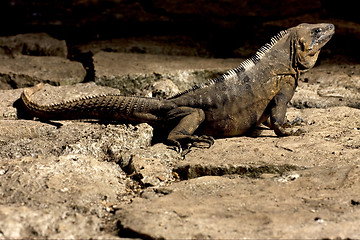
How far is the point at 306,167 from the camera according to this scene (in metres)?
3.70

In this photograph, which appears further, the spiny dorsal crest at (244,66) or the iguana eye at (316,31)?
the iguana eye at (316,31)


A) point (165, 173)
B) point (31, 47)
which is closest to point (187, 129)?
point (165, 173)

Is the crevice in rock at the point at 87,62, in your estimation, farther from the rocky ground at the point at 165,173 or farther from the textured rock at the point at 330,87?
the textured rock at the point at 330,87

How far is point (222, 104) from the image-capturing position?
15.6ft

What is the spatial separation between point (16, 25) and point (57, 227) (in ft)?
19.8

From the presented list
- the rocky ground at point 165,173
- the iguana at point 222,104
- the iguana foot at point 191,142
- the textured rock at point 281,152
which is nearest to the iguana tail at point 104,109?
the iguana at point 222,104

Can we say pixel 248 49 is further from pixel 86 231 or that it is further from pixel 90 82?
pixel 86 231

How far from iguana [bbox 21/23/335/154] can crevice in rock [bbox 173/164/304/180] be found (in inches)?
33.2

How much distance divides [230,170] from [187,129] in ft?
3.00

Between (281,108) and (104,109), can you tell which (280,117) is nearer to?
(281,108)

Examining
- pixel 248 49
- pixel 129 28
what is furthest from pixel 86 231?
pixel 129 28

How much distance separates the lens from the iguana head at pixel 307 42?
4.97 metres

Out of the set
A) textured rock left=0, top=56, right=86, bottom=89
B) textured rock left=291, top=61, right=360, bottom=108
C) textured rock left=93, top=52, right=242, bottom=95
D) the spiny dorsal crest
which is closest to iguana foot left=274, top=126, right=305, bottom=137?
the spiny dorsal crest

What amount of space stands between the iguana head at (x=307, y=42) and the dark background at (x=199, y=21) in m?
1.92
